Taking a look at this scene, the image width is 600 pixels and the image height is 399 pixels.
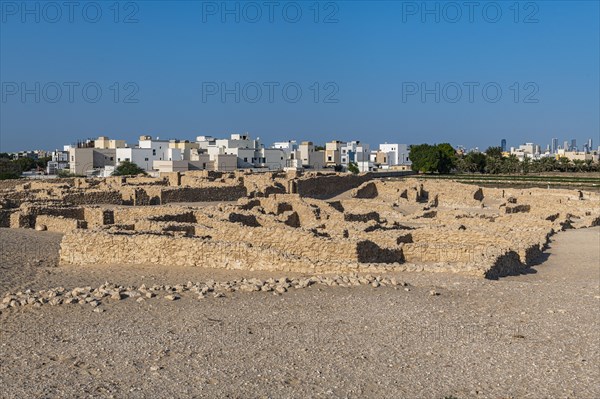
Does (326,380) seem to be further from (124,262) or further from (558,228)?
(558,228)

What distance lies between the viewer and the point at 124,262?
13617mm

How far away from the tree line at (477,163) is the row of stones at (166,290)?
66389 millimetres

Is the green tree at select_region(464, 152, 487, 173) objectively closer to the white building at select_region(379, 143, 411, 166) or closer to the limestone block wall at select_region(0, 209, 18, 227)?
the white building at select_region(379, 143, 411, 166)

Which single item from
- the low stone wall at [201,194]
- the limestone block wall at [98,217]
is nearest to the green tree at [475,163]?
the low stone wall at [201,194]

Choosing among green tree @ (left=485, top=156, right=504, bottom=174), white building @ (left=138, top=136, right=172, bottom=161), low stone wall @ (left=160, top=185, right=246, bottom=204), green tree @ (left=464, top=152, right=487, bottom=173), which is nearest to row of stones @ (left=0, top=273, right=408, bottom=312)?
low stone wall @ (left=160, top=185, right=246, bottom=204)

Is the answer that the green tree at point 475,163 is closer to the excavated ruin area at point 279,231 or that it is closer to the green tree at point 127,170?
the green tree at point 127,170

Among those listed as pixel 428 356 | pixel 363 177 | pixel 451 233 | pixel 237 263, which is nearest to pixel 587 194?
pixel 363 177

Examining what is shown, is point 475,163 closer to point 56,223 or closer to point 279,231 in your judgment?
point 56,223

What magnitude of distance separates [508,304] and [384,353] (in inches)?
131

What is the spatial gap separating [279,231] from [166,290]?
4679mm

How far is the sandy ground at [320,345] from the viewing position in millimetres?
6676

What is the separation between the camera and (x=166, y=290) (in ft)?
33.1

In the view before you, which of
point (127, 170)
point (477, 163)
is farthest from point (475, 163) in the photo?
point (127, 170)

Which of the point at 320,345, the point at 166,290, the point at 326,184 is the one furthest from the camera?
the point at 326,184
